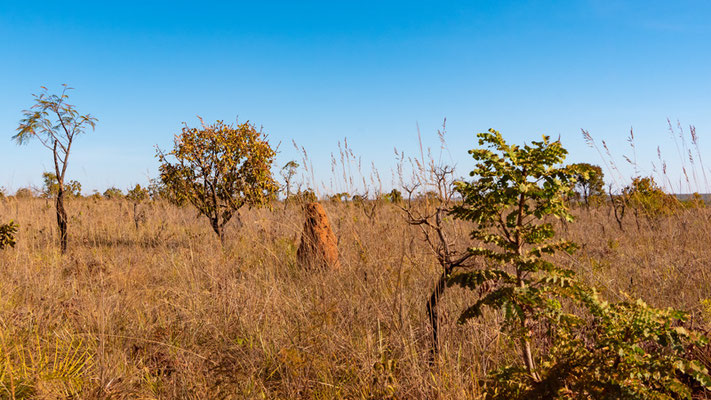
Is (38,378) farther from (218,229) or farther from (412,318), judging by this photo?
(218,229)

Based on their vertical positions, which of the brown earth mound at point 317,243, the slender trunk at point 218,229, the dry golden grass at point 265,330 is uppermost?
the slender trunk at point 218,229

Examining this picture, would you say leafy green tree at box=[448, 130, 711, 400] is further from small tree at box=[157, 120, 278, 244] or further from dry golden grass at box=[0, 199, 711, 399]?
small tree at box=[157, 120, 278, 244]

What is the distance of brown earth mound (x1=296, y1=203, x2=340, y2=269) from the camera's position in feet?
17.8

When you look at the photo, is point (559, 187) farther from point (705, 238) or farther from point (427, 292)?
point (705, 238)

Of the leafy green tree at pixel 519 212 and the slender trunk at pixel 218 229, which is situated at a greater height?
the slender trunk at pixel 218 229

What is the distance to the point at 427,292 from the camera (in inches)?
156

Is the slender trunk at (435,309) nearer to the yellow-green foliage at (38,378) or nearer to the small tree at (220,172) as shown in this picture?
the yellow-green foliage at (38,378)

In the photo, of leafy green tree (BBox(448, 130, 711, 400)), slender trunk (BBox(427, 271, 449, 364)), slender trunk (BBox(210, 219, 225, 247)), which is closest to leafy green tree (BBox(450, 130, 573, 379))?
leafy green tree (BBox(448, 130, 711, 400))

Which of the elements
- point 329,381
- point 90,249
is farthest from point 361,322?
point 90,249

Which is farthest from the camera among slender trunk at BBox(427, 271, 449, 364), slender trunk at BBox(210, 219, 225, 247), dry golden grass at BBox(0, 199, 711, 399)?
slender trunk at BBox(210, 219, 225, 247)

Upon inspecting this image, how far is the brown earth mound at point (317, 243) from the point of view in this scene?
17.8ft

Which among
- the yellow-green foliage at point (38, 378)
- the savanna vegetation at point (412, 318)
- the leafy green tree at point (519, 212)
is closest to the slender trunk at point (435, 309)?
the savanna vegetation at point (412, 318)

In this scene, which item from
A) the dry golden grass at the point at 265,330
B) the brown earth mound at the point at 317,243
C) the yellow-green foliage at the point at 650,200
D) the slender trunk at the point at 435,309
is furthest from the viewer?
the yellow-green foliage at the point at 650,200

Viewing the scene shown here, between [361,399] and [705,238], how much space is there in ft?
21.9
